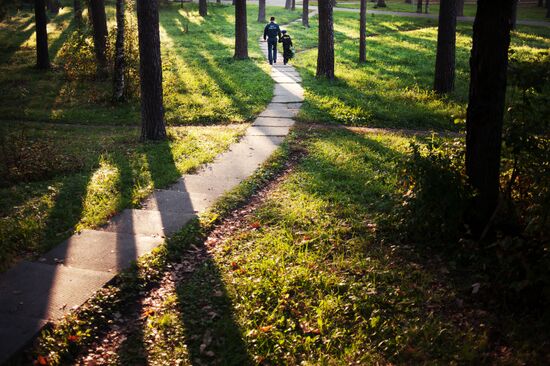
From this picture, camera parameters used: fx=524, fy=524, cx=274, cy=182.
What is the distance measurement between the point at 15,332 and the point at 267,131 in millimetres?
8586

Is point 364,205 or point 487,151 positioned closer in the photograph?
point 487,151

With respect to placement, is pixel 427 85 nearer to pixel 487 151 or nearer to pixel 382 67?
pixel 382 67

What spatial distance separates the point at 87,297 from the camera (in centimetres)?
562

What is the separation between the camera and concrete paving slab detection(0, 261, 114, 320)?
209 inches

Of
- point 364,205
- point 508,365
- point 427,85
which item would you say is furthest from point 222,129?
point 508,365

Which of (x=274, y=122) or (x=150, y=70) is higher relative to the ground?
(x=150, y=70)

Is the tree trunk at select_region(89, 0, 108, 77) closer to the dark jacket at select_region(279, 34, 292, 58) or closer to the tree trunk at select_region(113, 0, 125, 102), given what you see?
the tree trunk at select_region(113, 0, 125, 102)

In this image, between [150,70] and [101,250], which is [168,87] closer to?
[150,70]

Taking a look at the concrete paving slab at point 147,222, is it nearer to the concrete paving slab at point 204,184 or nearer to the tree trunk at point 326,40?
the concrete paving slab at point 204,184

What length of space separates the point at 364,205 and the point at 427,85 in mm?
10306

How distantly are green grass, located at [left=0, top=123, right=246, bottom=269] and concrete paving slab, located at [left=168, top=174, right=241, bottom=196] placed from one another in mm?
237

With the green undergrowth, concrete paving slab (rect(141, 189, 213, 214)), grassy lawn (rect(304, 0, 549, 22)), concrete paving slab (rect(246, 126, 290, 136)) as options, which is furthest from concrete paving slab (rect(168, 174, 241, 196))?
grassy lawn (rect(304, 0, 549, 22))

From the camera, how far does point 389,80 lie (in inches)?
721

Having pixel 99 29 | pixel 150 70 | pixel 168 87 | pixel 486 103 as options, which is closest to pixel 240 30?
pixel 99 29
